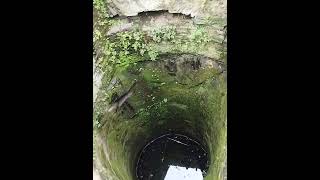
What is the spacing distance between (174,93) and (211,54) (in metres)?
0.82

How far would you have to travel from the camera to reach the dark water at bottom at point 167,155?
690 centimetres

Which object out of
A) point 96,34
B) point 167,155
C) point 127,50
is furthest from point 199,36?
point 167,155

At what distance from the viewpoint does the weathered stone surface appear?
222 inches

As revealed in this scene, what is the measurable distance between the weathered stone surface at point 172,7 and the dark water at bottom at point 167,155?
201cm

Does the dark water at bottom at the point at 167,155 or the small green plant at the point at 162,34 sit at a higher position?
the small green plant at the point at 162,34

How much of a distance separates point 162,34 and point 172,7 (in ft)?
1.16

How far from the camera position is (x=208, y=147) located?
21.1ft

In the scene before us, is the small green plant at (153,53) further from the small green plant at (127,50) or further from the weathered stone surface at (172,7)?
the weathered stone surface at (172,7)

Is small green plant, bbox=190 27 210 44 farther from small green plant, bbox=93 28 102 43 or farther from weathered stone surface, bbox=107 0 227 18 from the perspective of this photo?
small green plant, bbox=93 28 102 43

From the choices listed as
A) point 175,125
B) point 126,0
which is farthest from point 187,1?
point 175,125

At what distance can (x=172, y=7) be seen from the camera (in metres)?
5.77

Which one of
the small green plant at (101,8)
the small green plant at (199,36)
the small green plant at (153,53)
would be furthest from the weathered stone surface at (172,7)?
the small green plant at (153,53)

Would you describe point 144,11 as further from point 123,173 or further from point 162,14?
point 123,173

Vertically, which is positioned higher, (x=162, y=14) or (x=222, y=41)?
(x=162, y=14)
